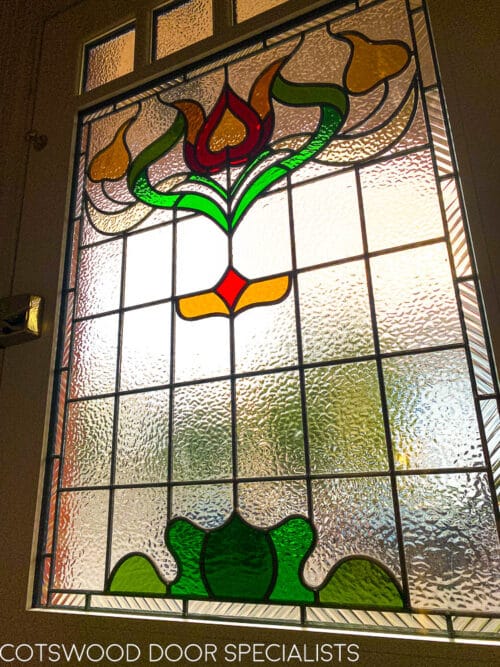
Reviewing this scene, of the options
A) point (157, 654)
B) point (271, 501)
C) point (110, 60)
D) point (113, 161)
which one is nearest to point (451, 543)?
point (271, 501)

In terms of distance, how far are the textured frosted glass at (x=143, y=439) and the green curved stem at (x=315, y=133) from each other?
39cm

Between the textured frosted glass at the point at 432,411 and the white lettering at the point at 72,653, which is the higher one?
the textured frosted glass at the point at 432,411

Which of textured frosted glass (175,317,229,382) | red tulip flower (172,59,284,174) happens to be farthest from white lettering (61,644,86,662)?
red tulip flower (172,59,284,174)

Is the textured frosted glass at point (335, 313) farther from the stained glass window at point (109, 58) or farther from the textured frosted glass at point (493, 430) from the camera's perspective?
the stained glass window at point (109, 58)

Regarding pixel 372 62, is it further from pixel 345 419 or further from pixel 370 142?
pixel 345 419

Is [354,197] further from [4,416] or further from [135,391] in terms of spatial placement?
[4,416]

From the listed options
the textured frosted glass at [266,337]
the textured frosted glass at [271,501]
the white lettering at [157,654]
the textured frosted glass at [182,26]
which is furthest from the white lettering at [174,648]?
the textured frosted glass at [182,26]

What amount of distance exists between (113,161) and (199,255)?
382mm

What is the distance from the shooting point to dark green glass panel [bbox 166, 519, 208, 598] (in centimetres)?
88

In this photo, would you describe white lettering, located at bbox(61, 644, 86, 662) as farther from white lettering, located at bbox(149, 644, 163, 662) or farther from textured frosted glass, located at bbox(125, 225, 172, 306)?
textured frosted glass, located at bbox(125, 225, 172, 306)

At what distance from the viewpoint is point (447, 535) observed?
29.4 inches

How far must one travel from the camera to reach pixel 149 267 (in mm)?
1130

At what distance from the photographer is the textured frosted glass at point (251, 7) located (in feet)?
3.95

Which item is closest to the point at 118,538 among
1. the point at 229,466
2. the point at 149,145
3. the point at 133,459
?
the point at 133,459
